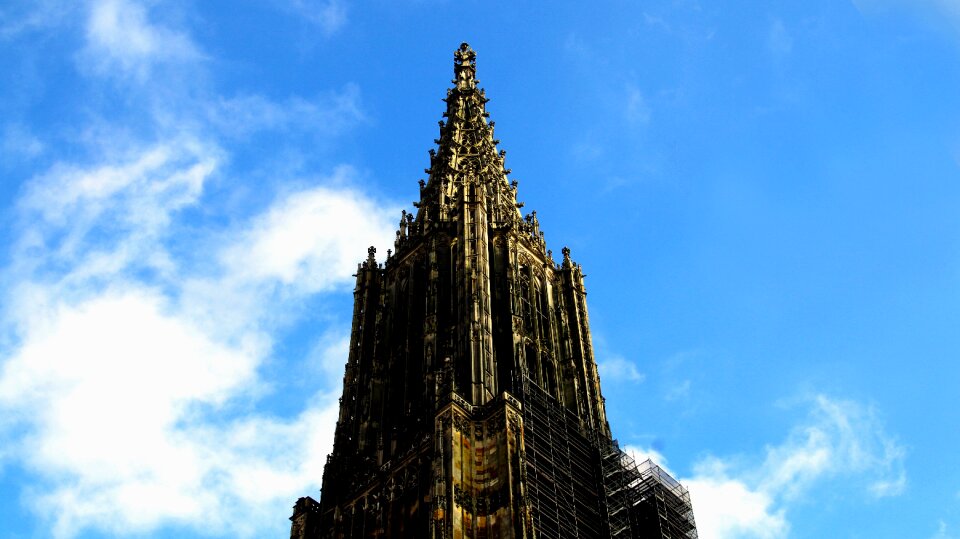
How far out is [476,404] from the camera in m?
43.6

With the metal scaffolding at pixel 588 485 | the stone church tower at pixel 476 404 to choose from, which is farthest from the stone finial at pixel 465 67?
the metal scaffolding at pixel 588 485

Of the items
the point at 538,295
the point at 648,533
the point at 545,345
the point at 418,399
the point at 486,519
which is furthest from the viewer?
the point at 538,295

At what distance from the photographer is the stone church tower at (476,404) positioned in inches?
1577

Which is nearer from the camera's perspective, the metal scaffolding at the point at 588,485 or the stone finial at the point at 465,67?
the metal scaffolding at the point at 588,485

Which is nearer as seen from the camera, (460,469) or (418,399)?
(460,469)

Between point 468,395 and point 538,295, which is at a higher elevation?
point 538,295

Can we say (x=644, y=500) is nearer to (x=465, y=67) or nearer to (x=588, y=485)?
(x=588, y=485)

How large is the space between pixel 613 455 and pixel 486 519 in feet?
27.8

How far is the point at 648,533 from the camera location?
4391cm

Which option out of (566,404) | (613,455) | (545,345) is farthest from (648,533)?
(545,345)

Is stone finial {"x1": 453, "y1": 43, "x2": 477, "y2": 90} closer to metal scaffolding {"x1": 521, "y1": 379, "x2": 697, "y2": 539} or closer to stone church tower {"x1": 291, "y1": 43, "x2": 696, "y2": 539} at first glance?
stone church tower {"x1": 291, "y1": 43, "x2": 696, "y2": 539}

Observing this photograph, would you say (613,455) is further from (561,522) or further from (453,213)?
(453,213)

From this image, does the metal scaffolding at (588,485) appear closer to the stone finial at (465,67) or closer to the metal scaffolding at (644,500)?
the metal scaffolding at (644,500)

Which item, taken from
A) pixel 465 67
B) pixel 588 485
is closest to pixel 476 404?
pixel 588 485
